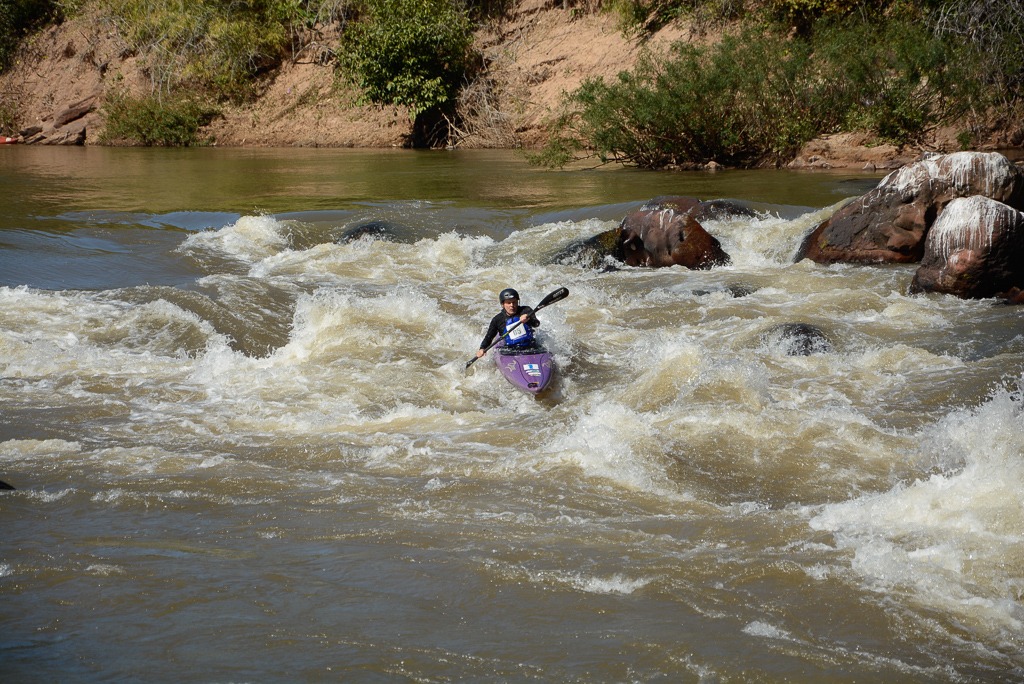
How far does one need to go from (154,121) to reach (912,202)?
24.5 metres

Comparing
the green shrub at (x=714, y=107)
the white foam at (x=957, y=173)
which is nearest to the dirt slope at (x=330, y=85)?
the green shrub at (x=714, y=107)

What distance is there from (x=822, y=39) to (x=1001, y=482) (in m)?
15.3

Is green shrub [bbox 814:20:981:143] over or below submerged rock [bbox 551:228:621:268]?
over

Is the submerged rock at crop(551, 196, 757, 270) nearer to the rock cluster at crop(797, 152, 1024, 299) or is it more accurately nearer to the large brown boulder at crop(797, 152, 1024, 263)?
the rock cluster at crop(797, 152, 1024, 299)

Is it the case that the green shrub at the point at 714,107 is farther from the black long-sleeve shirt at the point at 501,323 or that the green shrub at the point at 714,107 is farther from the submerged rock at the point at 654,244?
the black long-sleeve shirt at the point at 501,323

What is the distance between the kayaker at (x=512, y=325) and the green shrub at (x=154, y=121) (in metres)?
24.7

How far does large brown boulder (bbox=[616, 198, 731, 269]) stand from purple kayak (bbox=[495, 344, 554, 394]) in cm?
440

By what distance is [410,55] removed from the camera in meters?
26.0

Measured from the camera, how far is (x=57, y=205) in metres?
16.2

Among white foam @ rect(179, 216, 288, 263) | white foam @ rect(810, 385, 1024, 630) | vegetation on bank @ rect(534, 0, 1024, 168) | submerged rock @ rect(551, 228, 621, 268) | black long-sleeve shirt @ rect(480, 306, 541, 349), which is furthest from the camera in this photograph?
vegetation on bank @ rect(534, 0, 1024, 168)

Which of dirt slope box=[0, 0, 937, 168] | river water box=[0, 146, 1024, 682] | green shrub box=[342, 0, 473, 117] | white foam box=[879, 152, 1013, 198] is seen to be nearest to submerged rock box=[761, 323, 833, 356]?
river water box=[0, 146, 1024, 682]

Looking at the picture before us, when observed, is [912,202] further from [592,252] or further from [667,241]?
[592,252]

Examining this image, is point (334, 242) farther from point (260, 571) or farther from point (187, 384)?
point (260, 571)

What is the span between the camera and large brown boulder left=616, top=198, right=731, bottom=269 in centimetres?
1198
